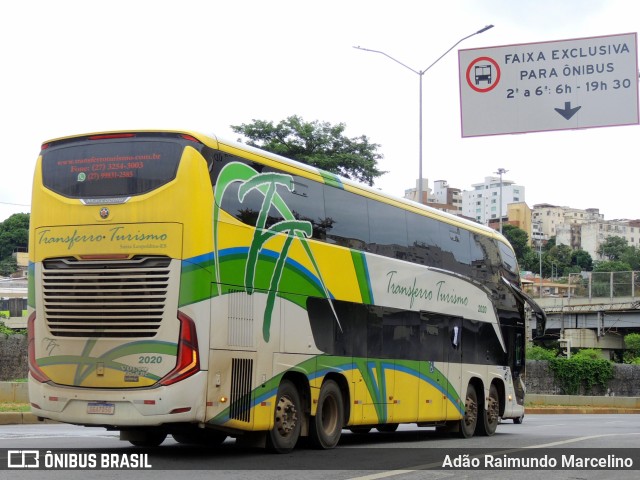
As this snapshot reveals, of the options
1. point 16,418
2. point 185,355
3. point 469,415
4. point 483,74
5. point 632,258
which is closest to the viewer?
point 185,355

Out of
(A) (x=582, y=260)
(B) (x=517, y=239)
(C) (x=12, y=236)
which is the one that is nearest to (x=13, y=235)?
(C) (x=12, y=236)

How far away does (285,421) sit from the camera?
14.3 meters

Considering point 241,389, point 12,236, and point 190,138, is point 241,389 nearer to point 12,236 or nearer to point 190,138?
point 190,138

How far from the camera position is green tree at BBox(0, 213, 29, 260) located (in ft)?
444

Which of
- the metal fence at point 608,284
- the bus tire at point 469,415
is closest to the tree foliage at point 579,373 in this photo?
the metal fence at point 608,284

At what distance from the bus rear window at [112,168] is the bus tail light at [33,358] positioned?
5.59 feet

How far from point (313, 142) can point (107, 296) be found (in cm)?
4791

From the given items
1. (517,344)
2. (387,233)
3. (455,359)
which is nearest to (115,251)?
(387,233)

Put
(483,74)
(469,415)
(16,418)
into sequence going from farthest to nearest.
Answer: (469,415)
(16,418)
(483,74)

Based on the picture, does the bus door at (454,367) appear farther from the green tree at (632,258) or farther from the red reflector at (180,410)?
the green tree at (632,258)

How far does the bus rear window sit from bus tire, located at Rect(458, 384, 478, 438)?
1024 cm

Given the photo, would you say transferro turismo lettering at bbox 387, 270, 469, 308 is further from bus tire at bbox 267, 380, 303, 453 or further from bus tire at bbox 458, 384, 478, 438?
bus tire at bbox 267, 380, 303, 453

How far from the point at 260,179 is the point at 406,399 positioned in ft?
19.1

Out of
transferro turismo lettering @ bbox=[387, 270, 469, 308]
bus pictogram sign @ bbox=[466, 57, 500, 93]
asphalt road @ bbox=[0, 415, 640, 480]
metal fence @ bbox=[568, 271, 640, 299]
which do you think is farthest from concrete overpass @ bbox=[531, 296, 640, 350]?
asphalt road @ bbox=[0, 415, 640, 480]
